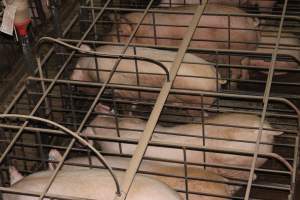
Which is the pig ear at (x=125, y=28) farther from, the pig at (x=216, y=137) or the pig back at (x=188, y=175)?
the pig back at (x=188, y=175)

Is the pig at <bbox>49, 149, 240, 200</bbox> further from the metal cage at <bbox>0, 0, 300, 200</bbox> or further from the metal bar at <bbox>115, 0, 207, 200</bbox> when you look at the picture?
the metal bar at <bbox>115, 0, 207, 200</bbox>

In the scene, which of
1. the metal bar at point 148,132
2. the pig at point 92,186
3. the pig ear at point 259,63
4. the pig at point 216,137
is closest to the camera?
the metal bar at point 148,132

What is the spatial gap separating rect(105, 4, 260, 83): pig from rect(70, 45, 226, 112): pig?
0.20 m

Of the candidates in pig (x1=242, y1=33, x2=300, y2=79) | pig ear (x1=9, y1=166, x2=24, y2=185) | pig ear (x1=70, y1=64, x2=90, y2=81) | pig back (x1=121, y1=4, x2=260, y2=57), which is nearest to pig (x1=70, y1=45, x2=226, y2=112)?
pig ear (x1=70, y1=64, x2=90, y2=81)

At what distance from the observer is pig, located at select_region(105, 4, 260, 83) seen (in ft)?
9.46

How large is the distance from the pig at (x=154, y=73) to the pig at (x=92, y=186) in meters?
0.68

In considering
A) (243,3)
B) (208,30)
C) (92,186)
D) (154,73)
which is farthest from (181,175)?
(243,3)

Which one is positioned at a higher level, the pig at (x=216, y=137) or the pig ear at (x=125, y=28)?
the pig ear at (x=125, y=28)

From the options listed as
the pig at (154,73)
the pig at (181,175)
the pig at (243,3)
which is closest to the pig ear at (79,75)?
the pig at (154,73)

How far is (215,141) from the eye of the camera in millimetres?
2299

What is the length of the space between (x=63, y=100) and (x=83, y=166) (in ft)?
2.32

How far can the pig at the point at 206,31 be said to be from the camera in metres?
2.88

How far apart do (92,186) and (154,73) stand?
0.78 meters

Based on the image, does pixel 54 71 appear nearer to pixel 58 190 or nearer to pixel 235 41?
pixel 235 41
